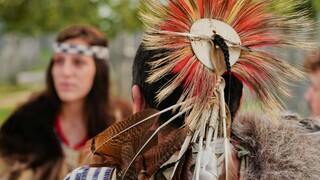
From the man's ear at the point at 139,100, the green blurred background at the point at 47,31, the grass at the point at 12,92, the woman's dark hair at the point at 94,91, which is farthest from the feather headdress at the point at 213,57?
the grass at the point at 12,92

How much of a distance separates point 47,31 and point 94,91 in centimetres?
975

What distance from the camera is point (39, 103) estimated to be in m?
3.57

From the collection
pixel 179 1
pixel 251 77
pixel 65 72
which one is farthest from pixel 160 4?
pixel 65 72

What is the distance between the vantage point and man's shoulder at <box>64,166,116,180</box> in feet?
4.65

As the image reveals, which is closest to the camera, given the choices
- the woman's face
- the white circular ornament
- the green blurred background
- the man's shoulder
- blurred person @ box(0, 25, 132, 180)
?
the white circular ornament

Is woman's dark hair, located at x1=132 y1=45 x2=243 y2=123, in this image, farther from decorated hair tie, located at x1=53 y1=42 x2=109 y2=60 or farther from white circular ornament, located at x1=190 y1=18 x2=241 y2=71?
decorated hair tie, located at x1=53 y1=42 x2=109 y2=60

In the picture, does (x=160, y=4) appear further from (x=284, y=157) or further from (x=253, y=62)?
(x=284, y=157)

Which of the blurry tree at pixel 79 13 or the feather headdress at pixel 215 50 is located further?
the blurry tree at pixel 79 13

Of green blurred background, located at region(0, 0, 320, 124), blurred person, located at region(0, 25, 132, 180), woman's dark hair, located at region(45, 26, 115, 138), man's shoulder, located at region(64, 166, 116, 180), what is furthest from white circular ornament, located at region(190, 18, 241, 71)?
green blurred background, located at region(0, 0, 320, 124)

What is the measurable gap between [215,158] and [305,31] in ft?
1.13

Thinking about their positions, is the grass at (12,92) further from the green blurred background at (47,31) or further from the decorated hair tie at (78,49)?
the decorated hair tie at (78,49)

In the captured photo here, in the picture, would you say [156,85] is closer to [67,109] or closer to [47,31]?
[67,109]

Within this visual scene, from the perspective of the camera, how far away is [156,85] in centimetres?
140

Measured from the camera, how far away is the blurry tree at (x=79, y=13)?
416 inches
